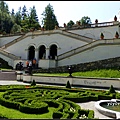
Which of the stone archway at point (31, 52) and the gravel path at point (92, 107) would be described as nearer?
the gravel path at point (92, 107)

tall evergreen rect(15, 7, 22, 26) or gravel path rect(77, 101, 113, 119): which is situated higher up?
tall evergreen rect(15, 7, 22, 26)

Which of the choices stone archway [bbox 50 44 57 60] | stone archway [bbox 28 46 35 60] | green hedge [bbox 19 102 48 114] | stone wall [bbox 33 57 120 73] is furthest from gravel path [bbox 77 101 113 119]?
stone archway [bbox 28 46 35 60]

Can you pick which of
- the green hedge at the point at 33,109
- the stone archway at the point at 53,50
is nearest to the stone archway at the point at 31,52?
the stone archway at the point at 53,50

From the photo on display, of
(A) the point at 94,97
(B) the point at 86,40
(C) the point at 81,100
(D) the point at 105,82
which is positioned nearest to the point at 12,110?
(C) the point at 81,100

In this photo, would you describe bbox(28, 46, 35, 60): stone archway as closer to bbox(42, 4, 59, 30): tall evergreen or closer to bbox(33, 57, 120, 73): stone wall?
bbox(33, 57, 120, 73): stone wall

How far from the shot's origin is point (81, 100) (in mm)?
13594

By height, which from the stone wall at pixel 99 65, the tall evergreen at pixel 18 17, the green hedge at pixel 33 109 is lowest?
the green hedge at pixel 33 109

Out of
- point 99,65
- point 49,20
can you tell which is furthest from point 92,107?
point 49,20

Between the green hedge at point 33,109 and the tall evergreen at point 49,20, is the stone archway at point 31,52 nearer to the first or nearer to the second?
the tall evergreen at point 49,20

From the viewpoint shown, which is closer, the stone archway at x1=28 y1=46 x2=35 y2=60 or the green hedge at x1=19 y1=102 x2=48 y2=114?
the green hedge at x1=19 y1=102 x2=48 y2=114

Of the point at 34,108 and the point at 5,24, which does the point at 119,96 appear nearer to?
the point at 34,108

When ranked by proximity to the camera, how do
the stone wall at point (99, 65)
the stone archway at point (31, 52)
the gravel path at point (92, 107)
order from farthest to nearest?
the stone archway at point (31, 52)
the stone wall at point (99, 65)
the gravel path at point (92, 107)

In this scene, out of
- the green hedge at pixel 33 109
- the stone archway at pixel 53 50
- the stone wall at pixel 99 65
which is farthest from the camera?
the stone archway at pixel 53 50

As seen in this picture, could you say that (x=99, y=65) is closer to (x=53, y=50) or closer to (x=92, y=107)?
(x=53, y=50)
